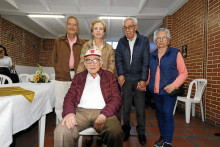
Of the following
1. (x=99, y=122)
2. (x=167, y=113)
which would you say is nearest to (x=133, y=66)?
(x=167, y=113)

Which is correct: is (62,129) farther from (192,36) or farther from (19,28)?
(19,28)

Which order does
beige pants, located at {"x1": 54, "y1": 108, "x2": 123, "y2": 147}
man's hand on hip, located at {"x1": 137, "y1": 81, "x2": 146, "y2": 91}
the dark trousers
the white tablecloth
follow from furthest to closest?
1. the dark trousers
2. man's hand on hip, located at {"x1": 137, "y1": 81, "x2": 146, "y2": 91}
3. beige pants, located at {"x1": 54, "y1": 108, "x2": 123, "y2": 147}
4. the white tablecloth

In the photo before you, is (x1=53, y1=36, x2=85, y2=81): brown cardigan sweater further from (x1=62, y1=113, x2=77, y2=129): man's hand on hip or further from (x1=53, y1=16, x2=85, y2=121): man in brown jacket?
(x1=62, y1=113, x2=77, y2=129): man's hand on hip

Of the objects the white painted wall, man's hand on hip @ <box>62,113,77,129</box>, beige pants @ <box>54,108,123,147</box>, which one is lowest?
beige pants @ <box>54,108,123,147</box>

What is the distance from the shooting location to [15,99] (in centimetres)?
114

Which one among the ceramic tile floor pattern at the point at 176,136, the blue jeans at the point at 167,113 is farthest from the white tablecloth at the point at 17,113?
the blue jeans at the point at 167,113

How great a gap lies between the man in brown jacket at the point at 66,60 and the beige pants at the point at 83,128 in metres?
0.73

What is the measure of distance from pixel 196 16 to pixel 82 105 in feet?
13.0

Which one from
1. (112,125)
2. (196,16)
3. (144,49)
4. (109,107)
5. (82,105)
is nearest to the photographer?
(112,125)

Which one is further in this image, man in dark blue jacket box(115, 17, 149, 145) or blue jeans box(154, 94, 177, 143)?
man in dark blue jacket box(115, 17, 149, 145)

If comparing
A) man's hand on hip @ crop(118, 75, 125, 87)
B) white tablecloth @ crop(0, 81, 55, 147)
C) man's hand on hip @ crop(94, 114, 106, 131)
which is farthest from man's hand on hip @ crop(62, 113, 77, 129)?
man's hand on hip @ crop(118, 75, 125, 87)

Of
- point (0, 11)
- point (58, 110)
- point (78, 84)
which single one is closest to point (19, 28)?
point (0, 11)

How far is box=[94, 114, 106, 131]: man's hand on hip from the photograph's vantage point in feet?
4.37

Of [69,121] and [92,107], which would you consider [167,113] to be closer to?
[92,107]
